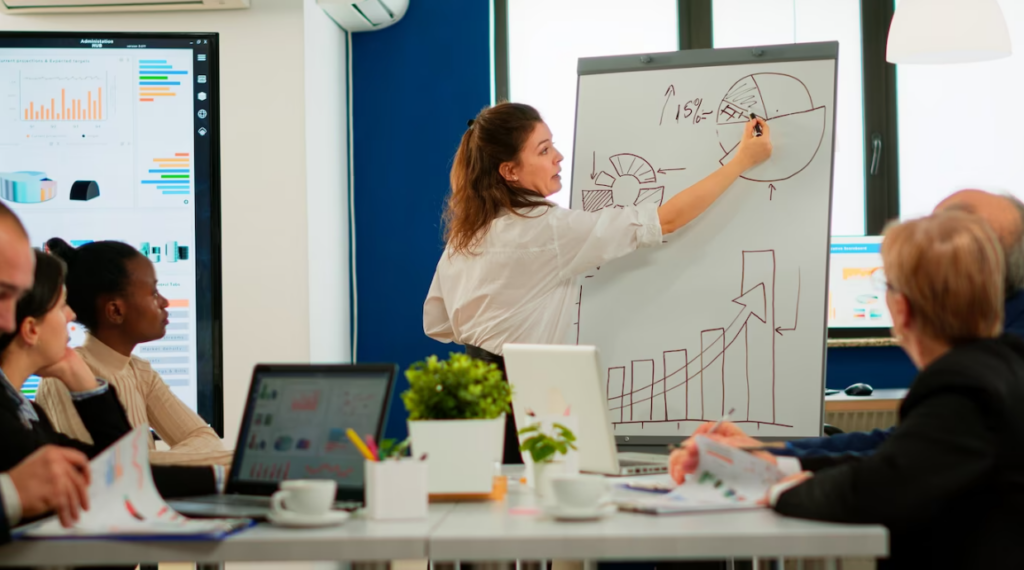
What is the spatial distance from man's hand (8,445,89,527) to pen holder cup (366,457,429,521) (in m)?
0.40

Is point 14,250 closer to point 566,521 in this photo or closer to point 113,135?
point 566,521

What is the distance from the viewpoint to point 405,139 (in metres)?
4.20

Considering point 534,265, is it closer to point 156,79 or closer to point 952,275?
point 952,275

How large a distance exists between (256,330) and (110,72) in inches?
39.2

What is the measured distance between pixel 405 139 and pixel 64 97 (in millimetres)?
1482

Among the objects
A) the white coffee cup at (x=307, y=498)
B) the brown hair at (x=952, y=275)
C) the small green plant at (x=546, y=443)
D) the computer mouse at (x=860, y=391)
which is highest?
the brown hair at (x=952, y=275)

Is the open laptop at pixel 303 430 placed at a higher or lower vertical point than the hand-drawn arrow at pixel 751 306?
lower

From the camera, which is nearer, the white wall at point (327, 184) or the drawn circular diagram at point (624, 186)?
the drawn circular diagram at point (624, 186)

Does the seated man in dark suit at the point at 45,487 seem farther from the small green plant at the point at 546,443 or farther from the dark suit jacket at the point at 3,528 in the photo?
the small green plant at the point at 546,443

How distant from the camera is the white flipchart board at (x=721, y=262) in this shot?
7.89 feet

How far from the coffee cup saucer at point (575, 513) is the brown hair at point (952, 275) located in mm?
549

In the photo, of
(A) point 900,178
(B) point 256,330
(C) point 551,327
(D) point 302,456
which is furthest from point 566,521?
(A) point 900,178

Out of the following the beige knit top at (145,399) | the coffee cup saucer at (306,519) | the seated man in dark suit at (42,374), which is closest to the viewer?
the coffee cup saucer at (306,519)

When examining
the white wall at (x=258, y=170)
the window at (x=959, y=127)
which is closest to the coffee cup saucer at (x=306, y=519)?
the white wall at (x=258, y=170)
